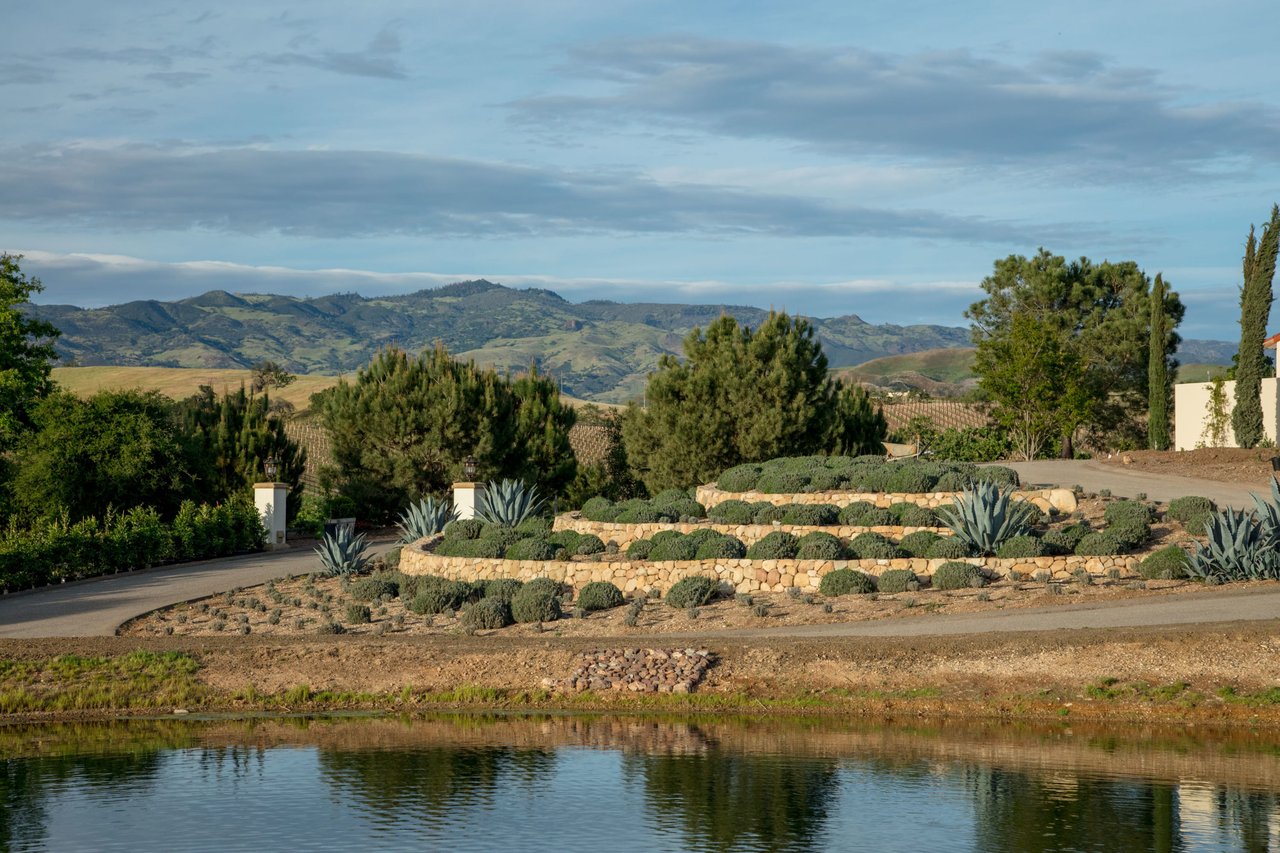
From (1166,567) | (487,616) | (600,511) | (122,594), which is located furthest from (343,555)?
(1166,567)

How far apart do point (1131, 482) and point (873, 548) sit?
13945mm

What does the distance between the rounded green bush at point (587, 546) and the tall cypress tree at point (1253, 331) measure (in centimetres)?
2406

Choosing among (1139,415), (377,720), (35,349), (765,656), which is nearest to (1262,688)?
(765,656)

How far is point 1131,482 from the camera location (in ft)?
115

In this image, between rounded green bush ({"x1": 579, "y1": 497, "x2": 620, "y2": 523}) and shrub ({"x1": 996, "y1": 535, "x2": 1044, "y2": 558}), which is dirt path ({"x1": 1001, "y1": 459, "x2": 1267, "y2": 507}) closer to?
shrub ({"x1": 996, "y1": 535, "x2": 1044, "y2": 558})

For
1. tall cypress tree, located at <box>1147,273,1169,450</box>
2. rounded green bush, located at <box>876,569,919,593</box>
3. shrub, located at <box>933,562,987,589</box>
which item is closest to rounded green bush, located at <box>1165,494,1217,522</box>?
shrub, located at <box>933,562,987,589</box>

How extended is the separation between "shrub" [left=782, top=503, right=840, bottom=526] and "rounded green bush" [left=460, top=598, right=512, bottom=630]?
6698 millimetres

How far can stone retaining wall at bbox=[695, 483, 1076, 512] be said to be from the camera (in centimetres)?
2794

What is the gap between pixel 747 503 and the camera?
2852cm

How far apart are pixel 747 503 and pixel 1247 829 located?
1667 cm

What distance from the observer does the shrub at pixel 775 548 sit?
24.3 meters

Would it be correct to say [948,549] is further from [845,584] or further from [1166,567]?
[1166,567]

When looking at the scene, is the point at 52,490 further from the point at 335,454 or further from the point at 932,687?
the point at 932,687

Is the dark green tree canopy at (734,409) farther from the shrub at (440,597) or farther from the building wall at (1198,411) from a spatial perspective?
the shrub at (440,597)
